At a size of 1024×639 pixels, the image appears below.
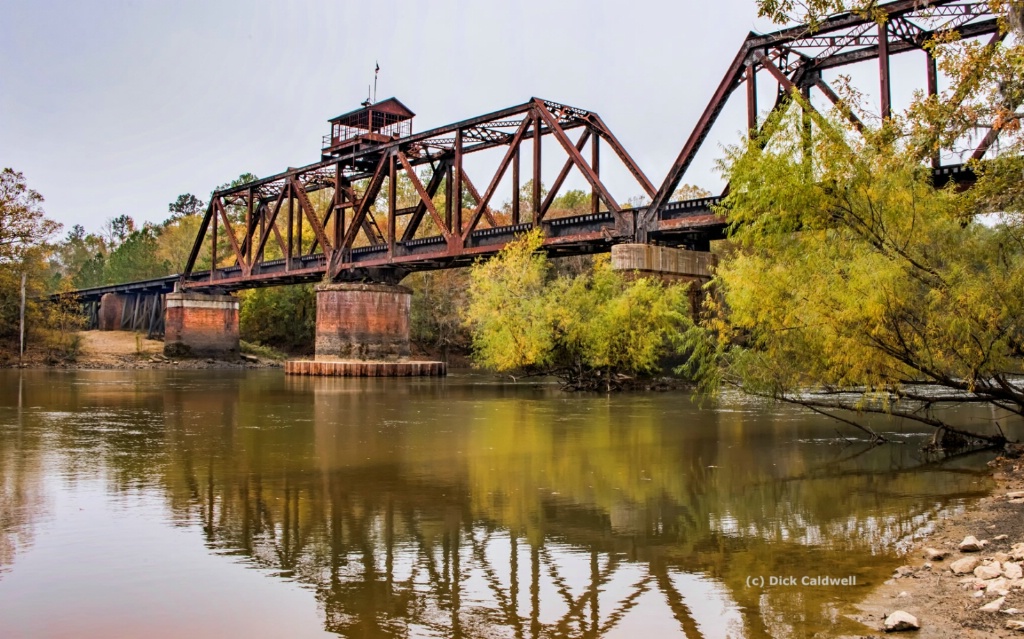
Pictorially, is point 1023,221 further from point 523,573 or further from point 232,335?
point 232,335

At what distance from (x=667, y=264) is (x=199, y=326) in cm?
4982

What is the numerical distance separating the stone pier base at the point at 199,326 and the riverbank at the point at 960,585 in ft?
235

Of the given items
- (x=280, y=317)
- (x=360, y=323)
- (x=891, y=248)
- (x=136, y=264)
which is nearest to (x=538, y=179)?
(x=360, y=323)

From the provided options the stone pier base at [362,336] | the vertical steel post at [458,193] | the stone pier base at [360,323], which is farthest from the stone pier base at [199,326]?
the vertical steel post at [458,193]

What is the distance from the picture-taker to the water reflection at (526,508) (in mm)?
7590

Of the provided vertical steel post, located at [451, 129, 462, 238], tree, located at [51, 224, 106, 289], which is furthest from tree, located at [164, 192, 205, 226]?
vertical steel post, located at [451, 129, 462, 238]

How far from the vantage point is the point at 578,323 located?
36844mm

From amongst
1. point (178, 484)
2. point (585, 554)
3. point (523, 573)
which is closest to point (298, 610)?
point (523, 573)

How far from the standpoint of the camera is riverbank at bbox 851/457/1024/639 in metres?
6.69

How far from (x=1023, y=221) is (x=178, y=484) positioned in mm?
13695

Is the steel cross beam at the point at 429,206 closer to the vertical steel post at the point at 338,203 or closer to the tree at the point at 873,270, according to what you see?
the vertical steel post at the point at 338,203

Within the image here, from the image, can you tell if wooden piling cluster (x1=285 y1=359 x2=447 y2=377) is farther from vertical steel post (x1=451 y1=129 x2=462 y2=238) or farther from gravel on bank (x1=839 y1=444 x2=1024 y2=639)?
gravel on bank (x1=839 y1=444 x2=1024 y2=639)

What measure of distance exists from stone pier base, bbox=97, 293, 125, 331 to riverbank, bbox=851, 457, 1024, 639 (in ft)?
310

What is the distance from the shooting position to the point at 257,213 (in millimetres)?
75000
